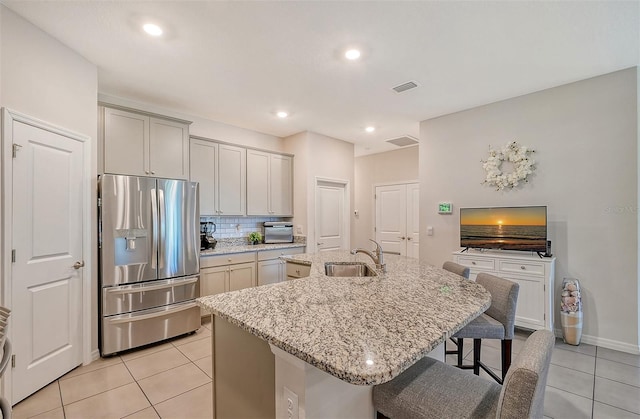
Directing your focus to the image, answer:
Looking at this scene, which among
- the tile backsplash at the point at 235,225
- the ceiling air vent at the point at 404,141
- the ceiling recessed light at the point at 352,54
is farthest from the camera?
the ceiling air vent at the point at 404,141

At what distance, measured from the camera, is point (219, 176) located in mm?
4180

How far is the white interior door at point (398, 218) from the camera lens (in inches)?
233

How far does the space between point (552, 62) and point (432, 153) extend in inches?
66.8

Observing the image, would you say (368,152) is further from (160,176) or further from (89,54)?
(89,54)

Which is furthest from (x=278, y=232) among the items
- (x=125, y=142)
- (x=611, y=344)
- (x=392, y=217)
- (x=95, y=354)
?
(x=611, y=344)

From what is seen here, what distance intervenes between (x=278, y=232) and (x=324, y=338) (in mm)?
3776

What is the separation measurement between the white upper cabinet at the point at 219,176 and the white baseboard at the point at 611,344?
436 centimetres

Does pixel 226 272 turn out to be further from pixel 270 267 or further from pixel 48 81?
pixel 48 81

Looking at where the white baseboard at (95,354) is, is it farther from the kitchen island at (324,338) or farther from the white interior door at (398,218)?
the white interior door at (398,218)

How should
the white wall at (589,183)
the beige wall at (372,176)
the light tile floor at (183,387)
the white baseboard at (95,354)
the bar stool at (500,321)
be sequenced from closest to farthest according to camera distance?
→ the bar stool at (500,321) → the light tile floor at (183,387) → the white baseboard at (95,354) → the white wall at (589,183) → the beige wall at (372,176)

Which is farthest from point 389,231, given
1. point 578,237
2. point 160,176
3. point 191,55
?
point 191,55

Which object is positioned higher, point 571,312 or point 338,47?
point 338,47

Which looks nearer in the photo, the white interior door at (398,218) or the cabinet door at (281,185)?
the cabinet door at (281,185)

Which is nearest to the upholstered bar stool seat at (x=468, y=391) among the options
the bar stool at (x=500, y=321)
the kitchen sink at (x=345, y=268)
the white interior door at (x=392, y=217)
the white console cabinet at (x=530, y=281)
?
the bar stool at (x=500, y=321)
